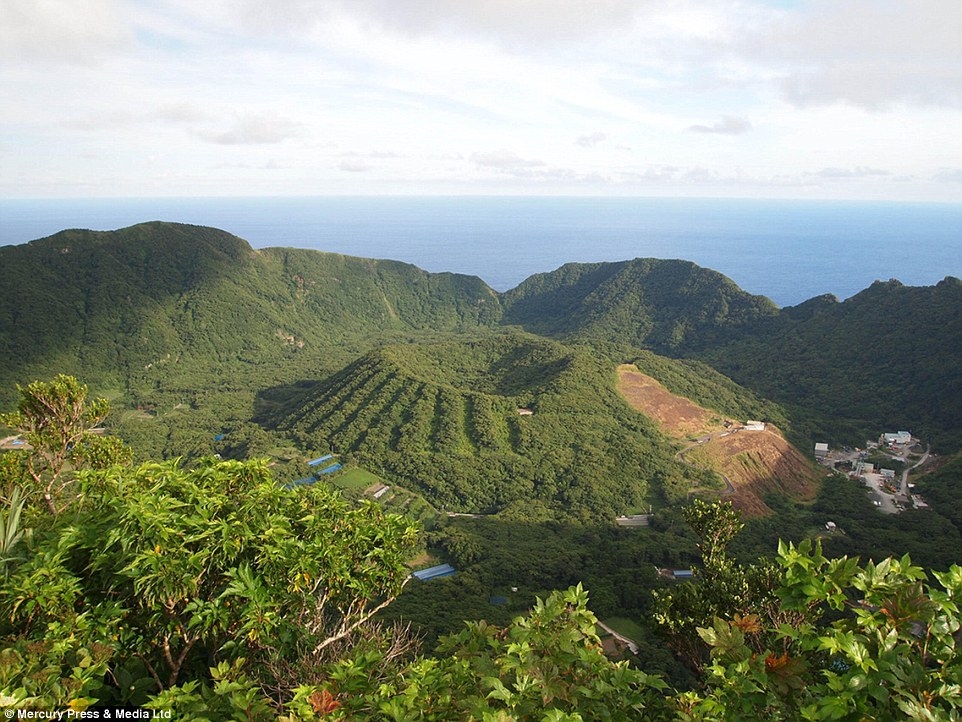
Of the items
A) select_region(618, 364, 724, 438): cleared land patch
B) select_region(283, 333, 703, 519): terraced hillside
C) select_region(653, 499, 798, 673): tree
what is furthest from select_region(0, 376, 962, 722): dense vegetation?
select_region(618, 364, 724, 438): cleared land patch

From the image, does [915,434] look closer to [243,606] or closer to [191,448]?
[243,606]

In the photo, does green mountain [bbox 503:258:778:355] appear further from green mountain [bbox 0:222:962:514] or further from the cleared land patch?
the cleared land patch

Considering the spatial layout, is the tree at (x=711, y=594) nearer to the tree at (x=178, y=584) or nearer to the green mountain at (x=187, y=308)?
the tree at (x=178, y=584)

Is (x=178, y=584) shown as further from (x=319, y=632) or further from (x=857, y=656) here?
(x=857, y=656)

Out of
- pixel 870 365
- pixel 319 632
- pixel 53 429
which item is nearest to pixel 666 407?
pixel 870 365

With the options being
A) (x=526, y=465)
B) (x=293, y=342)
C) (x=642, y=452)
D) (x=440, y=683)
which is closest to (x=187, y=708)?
(x=440, y=683)
